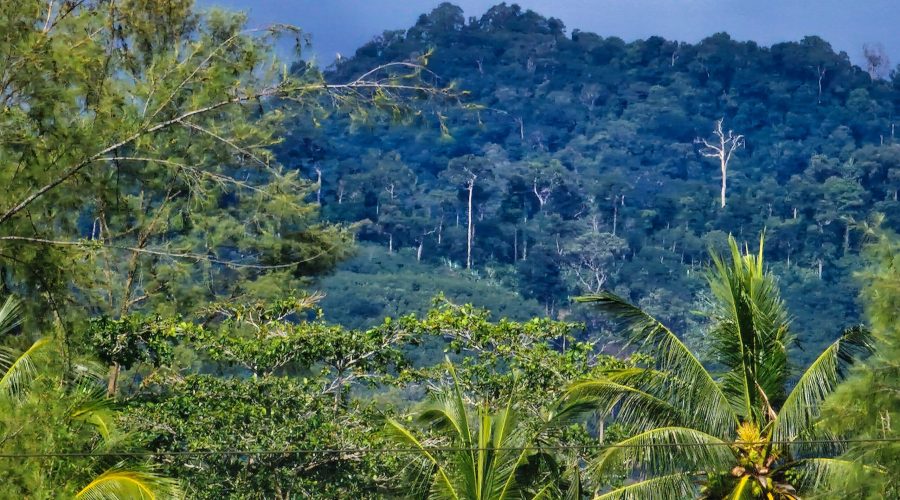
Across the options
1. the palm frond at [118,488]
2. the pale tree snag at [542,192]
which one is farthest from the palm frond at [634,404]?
the pale tree snag at [542,192]

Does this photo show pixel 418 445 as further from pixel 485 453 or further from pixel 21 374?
pixel 21 374

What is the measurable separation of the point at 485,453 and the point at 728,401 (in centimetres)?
234

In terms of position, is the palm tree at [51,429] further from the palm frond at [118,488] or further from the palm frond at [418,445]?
the palm frond at [418,445]

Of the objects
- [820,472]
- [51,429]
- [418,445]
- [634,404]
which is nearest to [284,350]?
[418,445]

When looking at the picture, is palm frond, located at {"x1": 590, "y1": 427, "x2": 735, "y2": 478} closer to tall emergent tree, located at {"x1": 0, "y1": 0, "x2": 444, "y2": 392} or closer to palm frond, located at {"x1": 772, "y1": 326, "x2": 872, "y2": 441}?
palm frond, located at {"x1": 772, "y1": 326, "x2": 872, "y2": 441}

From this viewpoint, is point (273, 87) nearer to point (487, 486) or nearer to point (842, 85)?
point (487, 486)

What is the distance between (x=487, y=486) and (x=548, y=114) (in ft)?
255

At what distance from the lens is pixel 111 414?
13445 mm

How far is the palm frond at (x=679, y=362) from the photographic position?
41.3ft

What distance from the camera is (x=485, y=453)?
42.8ft

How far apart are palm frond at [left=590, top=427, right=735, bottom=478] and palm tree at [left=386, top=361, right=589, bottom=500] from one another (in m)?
0.58

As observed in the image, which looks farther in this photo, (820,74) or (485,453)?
(820,74)

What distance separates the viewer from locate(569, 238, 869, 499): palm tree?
→ 12086 millimetres

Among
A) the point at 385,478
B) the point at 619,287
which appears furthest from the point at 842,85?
the point at 385,478
